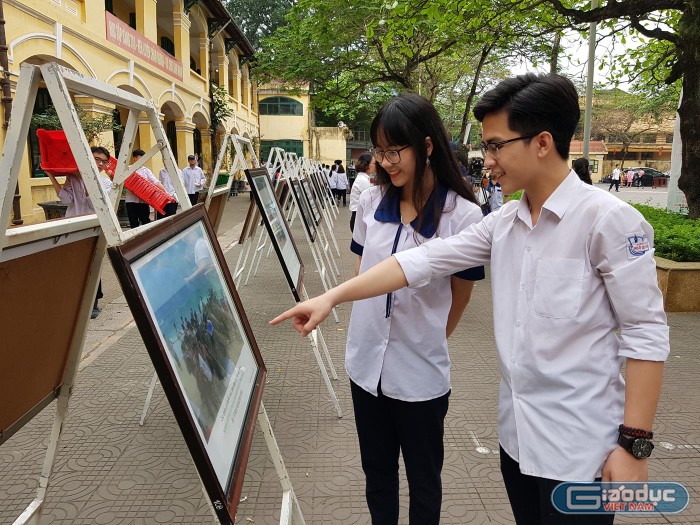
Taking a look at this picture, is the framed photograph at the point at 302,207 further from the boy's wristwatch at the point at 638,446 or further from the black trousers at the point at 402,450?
the boy's wristwatch at the point at 638,446

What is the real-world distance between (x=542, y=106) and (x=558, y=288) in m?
0.47

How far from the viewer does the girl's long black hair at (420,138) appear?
1.89 m

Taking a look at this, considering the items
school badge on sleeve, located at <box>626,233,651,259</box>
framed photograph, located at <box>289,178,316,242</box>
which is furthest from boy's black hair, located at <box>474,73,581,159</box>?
framed photograph, located at <box>289,178,316,242</box>

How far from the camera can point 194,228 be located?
162 cm

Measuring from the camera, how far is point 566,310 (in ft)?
4.45

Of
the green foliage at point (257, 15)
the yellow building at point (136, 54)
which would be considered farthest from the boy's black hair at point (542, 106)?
the green foliage at point (257, 15)

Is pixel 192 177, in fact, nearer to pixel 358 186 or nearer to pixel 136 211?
pixel 136 211

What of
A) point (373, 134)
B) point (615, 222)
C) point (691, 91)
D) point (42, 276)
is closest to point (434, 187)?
point (373, 134)

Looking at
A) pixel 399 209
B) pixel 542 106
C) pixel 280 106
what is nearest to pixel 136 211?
pixel 399 209

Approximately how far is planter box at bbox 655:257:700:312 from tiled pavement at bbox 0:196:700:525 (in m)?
1.15

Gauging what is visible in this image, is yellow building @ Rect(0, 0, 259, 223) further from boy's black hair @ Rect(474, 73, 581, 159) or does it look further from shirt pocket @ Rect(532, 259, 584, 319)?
shirt pocket @ Rect(532, 259, 584, 319)

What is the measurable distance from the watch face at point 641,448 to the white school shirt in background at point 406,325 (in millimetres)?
742

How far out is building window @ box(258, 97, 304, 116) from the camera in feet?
115

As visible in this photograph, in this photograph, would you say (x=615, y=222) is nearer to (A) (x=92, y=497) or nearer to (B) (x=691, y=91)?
(A) (x=92, y=497)
